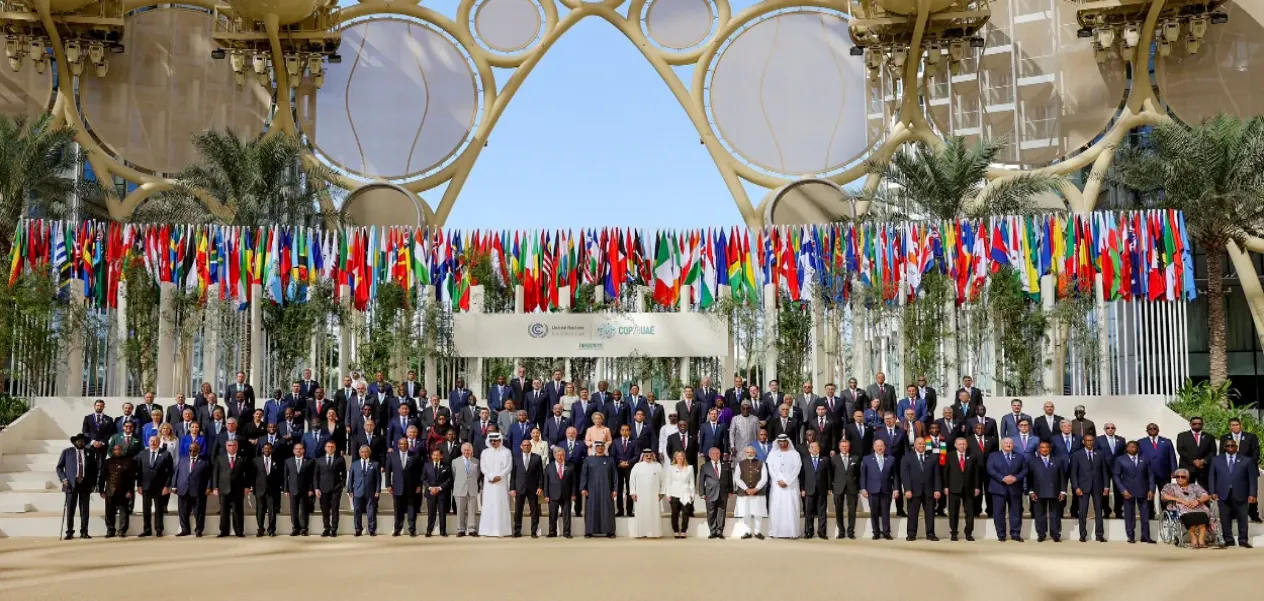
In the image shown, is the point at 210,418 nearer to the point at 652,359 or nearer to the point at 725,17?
the point at 652,359

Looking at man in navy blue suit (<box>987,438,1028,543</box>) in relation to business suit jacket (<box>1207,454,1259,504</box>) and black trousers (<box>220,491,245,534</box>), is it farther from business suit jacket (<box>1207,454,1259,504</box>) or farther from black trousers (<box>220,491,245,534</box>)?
black trousers (<box>220,491,245,534</box>)

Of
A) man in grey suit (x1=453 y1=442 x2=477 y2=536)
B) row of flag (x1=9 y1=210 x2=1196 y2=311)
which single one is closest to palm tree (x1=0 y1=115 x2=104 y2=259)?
row of flag (x1=9 y1=210 x2=1196 y2=311)

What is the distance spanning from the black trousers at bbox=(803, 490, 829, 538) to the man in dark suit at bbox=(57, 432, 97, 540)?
8.32 m

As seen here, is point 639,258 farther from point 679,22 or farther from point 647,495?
point 679,22

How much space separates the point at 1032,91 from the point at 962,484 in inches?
711

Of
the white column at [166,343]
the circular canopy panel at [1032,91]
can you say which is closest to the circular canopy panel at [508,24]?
the circular canopy panel at [1032,91]

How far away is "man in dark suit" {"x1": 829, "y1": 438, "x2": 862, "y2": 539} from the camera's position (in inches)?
572

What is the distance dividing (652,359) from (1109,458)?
8.85m

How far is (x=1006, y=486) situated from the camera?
46.6 feet

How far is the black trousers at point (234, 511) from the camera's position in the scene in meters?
14.7

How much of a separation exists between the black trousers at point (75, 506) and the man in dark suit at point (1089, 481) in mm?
11329

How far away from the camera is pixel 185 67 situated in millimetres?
30859

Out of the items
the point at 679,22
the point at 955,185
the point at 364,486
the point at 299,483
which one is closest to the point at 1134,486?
the point at 364,486

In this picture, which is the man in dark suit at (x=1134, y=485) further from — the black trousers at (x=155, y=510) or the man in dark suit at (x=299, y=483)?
the black trousers at (x=155, y=510)
